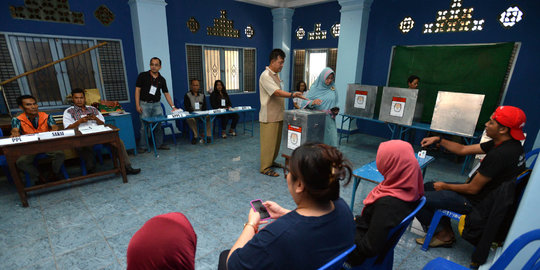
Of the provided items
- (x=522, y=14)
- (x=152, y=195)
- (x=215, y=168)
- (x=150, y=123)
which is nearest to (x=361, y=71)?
(x=522, y=14)

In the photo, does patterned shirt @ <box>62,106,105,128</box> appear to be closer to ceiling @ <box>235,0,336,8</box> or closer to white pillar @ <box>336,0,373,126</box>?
ceiling @ <box>235,0,336,8</box>

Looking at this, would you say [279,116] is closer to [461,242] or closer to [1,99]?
[461,242]

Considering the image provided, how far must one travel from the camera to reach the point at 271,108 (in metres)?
3.27

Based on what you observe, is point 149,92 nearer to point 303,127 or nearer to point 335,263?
point 303,127

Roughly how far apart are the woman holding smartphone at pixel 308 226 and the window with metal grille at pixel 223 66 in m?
5.40

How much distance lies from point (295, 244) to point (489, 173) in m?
1.78

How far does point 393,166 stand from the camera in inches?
53.6

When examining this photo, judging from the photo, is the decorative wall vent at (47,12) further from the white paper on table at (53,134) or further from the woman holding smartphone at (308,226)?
the woman holding smartphone at (308,226)

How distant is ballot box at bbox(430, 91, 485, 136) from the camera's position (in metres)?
3.44

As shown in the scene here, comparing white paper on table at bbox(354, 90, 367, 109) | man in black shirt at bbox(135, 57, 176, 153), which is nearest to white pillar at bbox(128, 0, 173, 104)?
man in black shirt at bbox(135, 57, 176, 153)

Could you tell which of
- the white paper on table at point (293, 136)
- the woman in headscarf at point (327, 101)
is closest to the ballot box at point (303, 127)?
the white paper on table at point (293, 136)

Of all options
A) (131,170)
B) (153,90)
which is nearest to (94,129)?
(131,170)

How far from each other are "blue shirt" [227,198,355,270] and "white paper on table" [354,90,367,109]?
4.07 metres

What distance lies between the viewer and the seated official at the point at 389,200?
121 cm
